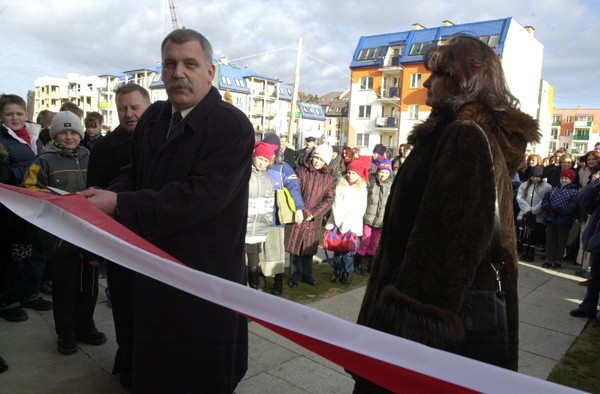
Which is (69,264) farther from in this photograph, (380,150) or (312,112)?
(312,112)

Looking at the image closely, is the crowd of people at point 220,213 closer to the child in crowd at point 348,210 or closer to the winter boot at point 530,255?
the child in crowd at point 348,210

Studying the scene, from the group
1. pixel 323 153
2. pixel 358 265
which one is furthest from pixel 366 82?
pixel 323 153

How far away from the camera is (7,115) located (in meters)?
4.62

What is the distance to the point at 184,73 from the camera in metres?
2.22

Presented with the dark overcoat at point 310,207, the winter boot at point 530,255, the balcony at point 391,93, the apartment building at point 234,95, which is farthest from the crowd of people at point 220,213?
the apartment building at point 234,95

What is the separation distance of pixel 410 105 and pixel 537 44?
1371 cm

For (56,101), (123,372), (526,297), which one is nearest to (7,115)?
(123,372)

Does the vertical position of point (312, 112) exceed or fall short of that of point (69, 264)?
it exceeds it

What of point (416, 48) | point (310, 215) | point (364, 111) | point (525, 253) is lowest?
point (525, 253)

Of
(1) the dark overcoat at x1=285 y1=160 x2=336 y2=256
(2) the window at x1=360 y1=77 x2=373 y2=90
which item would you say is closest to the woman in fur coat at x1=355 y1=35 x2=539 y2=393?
(1) the dark overcoat at x1=285 y1=160 x2=336 y2=256

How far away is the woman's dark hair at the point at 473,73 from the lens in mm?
1705

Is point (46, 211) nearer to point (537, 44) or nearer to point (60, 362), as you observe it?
point (60, 362)

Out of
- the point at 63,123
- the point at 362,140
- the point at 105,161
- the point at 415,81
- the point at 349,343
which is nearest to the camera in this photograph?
the point at 349,343

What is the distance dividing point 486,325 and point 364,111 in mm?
45532
